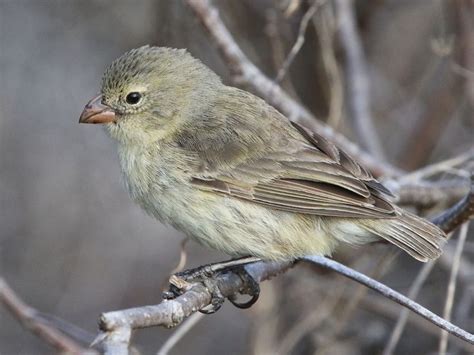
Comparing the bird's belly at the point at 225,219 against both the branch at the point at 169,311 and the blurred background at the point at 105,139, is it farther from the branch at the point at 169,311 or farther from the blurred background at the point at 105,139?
the blurred background at the point at 105,139

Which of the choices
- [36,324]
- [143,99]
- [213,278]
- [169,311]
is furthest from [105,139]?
[169,311]

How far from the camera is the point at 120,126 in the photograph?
4.62 meters

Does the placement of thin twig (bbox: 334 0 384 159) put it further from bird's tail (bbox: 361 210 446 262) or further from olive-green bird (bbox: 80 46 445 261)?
bird's tail (bbox: 361 210 446 262)

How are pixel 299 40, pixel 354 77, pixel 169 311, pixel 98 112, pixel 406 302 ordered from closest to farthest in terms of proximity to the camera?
1. pixel 169 311
2. pixel 406 302
3. pixel 98 112
4. pixel 299 40
5. pixel 354 77

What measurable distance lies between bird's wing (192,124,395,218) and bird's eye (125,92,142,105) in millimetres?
635

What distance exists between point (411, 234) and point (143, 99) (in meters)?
1.65

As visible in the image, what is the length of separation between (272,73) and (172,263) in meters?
2.14

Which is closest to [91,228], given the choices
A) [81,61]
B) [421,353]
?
[81,61]

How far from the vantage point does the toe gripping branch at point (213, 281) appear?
3662 mm

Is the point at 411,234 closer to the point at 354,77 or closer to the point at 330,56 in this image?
the point at 330,56

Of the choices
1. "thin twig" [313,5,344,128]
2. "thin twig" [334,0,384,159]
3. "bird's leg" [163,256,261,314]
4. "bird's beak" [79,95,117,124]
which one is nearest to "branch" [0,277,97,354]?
"bird's leg" [163,256,261,314]

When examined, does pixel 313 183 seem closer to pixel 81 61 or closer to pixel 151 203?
pixel 151 203

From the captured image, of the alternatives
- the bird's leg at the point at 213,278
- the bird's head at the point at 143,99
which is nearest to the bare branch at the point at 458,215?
the bird's leg at the point at 213,278

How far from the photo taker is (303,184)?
4.39 meters
